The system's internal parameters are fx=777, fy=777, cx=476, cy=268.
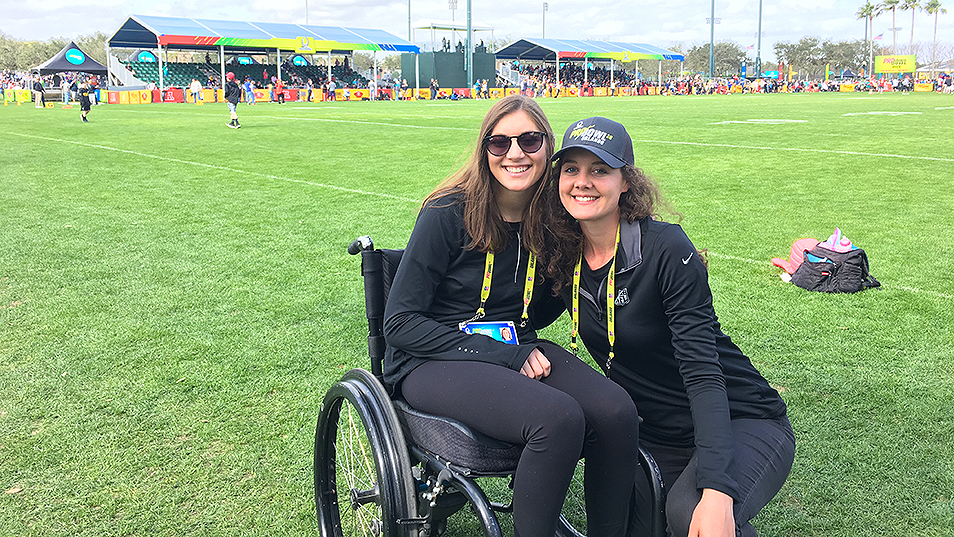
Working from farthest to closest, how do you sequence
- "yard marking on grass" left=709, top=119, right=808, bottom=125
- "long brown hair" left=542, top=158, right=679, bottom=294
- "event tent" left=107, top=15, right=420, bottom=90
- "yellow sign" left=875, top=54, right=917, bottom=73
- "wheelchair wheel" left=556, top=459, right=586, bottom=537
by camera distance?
"yellow sign" left=875, top=54, right=917, bottom=73 < "event tent" left=107, top=15, right=420, bottom=90 < "yard marking on grass" left=709, top=119, right=808, bottom=125 < "wheelchair wheel" left=556, top=459, right=586, bottom=537 < "long brown hair" left=542, top=158, right=679, bottom=294

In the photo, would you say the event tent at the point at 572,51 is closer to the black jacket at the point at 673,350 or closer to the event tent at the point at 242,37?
the event tent at the point at 242,37

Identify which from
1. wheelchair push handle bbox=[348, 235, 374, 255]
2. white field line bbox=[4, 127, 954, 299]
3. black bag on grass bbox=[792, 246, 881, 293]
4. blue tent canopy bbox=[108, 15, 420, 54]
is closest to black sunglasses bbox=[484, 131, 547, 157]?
wheelchair push handle bbox=[348, 235, 374, 255]

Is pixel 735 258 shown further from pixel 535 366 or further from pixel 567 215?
pixel 535 366

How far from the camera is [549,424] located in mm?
2018

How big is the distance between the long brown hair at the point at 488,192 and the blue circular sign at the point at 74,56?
61.4 metres

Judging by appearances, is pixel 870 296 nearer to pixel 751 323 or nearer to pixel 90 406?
pixel 751 323

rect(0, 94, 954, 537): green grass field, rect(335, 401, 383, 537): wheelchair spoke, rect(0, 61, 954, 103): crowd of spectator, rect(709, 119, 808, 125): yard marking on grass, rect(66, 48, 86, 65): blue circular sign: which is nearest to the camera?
rect(335, 401, 383, 537): wheelchair spoke

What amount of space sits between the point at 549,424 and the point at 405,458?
0.43 m

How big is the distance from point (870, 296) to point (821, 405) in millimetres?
2057

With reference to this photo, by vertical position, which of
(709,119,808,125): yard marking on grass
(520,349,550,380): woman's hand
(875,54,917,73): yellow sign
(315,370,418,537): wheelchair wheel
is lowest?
(315,370,418,537): wheelchair wheel

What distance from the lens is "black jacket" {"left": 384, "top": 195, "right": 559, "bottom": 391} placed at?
2369mm

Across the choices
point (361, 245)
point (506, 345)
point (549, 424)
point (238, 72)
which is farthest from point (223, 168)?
point (238, 72)

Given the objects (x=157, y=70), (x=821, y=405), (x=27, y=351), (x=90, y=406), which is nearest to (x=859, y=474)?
(x=821, y=405)

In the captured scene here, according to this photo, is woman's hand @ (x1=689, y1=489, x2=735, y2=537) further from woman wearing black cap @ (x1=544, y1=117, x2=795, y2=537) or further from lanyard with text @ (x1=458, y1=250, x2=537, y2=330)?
lanyard with text @ (x1=458, y1=250, x2=537, y2=330)
